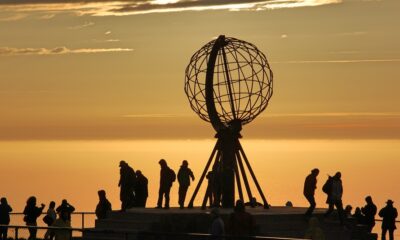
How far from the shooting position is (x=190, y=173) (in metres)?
46.2

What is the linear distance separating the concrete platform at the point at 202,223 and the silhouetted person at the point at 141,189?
1.25 meters

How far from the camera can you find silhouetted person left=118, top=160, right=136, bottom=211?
44844 millimetres

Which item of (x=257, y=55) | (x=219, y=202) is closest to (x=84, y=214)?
(x=219, y=202)

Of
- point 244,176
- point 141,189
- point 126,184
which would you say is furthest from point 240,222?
point 244,176

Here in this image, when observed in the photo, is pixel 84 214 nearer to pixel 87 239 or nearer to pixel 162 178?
pixel 162 178

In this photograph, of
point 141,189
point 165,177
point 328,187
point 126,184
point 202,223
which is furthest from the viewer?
point 141,189

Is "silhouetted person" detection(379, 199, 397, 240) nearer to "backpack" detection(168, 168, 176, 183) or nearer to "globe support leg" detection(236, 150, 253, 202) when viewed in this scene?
"globe support leg" detection(236, 150, 253, 202)

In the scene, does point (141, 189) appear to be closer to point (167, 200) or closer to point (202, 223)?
point (167, 200)

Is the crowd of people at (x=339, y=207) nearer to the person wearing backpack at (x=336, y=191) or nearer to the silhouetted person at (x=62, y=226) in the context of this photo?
the person wearing backpack at (x=336, y=191)

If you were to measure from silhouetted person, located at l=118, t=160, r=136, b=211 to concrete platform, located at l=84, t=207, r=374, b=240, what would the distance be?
0.54 metres

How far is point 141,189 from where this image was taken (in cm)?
4662

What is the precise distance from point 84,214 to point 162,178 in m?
5.48

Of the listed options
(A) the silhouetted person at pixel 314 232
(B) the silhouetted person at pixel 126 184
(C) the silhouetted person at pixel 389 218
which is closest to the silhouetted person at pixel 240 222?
(A) the silhouetted person at pixel 314 232

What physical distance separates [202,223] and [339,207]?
14.1 feet
